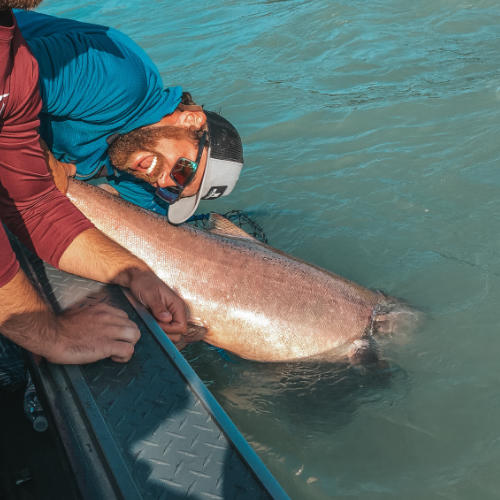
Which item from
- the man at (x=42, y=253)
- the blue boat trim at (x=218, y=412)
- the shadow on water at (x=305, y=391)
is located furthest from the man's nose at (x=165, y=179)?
the blue boat trim at (x=218, y=412)

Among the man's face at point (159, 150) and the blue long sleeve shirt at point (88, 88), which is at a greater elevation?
the blue long sleeve shirt at point (88, 88)

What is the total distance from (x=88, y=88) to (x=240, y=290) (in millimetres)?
1353

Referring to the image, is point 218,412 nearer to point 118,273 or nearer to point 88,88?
point 118,273

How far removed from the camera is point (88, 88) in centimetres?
295

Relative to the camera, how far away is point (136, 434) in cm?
171

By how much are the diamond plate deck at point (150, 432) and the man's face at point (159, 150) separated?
1606 mm

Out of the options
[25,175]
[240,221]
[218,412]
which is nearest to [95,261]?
[25,175]

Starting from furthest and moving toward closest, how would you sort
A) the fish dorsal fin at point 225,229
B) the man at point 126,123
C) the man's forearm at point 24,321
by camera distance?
the fish dorsal fin at point 225,229
the man at point 126,123
the man's forearm at point 24,321

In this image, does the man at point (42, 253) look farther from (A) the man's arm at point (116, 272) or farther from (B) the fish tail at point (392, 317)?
(B) the fish tail at point (392, 317)

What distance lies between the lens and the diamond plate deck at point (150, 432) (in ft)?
5.04

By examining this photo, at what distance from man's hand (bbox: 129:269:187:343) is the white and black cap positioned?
38.5 inches

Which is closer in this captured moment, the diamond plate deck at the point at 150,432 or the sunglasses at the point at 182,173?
the diamond plate deck at the point at 150,432

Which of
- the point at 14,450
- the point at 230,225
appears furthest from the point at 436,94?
the point at 14,450

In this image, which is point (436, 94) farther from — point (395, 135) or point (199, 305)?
point (199, 305)
